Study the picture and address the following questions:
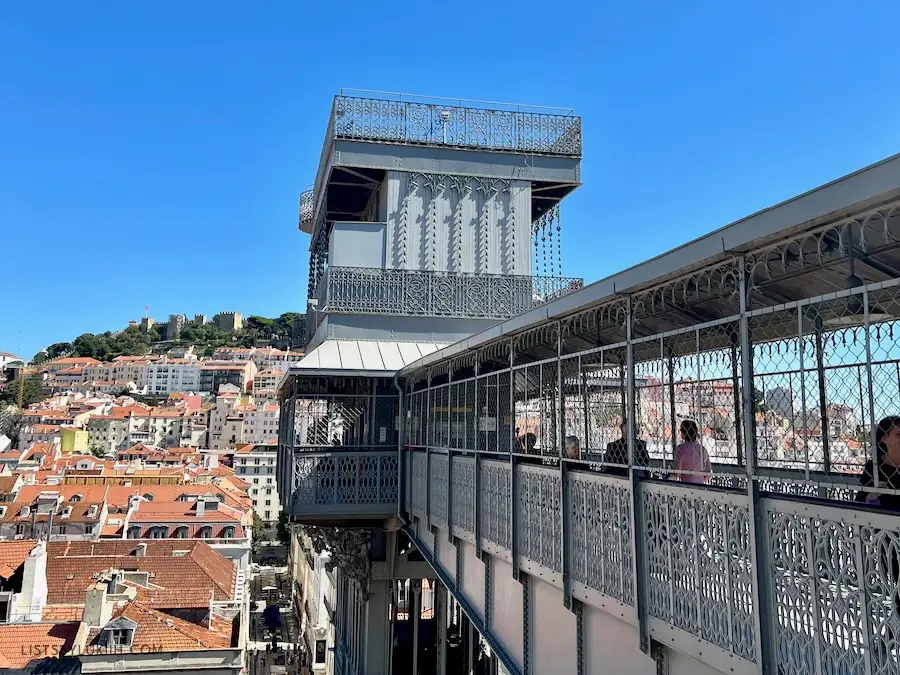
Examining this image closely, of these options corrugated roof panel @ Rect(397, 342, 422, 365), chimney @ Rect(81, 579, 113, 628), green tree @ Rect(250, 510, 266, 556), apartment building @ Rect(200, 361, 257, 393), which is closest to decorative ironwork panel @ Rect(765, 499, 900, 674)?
corrugated roof panel @ Rect(397, 342, 422, 365)

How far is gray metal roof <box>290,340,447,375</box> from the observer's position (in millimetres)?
13961

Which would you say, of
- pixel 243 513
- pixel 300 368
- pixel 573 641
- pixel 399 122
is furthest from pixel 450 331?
pixel 243 513

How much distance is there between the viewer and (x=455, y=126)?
17.5 metres

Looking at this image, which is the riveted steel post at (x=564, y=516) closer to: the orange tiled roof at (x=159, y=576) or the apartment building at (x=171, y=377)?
the orange tiled roof at (x=159, y=576)

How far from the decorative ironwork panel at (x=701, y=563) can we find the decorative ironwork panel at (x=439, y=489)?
563cm

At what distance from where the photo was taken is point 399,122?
17344mm

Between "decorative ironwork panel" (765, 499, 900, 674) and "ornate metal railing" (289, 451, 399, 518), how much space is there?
10509mm

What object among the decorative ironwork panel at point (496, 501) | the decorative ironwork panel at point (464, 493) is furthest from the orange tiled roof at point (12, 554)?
the decorative ironwork panel at point (496, 501)

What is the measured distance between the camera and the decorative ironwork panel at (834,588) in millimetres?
3264

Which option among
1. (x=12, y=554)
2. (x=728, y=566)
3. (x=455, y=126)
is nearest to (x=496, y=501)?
(x=728, y=566)

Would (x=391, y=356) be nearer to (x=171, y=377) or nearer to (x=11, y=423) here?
(x=11, y=423)

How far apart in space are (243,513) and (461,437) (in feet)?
168

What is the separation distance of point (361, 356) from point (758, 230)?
11.6m

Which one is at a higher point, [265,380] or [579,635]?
[265,380]
